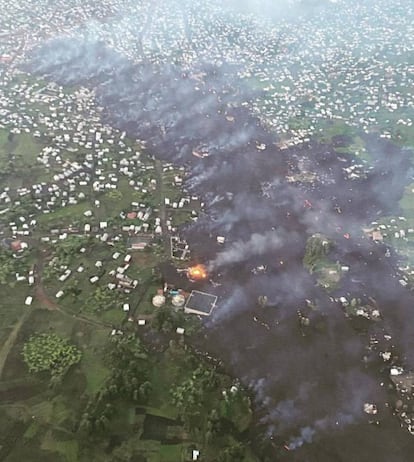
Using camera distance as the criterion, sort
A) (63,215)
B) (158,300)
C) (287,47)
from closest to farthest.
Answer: (158,300)
(63,215)
(287,47)

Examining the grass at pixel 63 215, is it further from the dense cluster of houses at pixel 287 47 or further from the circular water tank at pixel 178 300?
the dense cluster of houses at pixel 287 47

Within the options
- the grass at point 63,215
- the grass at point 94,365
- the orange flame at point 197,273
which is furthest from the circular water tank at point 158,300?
the grass at point 63,215

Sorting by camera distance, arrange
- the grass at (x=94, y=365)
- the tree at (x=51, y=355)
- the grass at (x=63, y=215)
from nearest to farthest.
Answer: the grass at (x=94, y=365) → the tree at (x=51, y=355) → the grass at (x=63, y=215)

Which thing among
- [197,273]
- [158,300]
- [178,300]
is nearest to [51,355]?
[158,300]

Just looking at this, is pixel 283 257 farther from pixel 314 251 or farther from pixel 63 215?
pixel 63 215

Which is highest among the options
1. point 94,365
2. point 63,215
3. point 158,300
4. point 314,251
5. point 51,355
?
point 314,251

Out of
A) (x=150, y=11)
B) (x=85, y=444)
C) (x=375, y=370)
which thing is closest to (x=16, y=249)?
(x=85, y=444)

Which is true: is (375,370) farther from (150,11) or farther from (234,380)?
(150,11)
